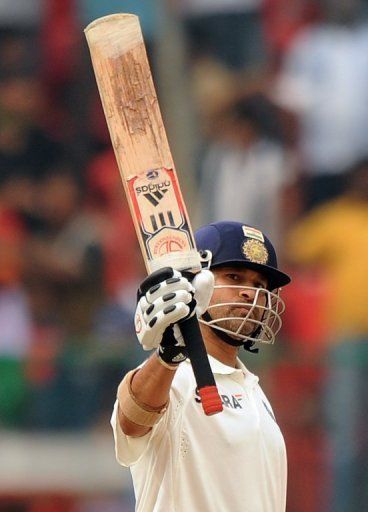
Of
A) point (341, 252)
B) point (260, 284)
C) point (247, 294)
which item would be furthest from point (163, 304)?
point (341, 252)

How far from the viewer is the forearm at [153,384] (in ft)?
11.5

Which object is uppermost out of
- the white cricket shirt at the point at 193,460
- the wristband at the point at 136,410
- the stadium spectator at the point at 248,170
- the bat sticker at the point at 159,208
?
the stadium spectator at the point at 248,170

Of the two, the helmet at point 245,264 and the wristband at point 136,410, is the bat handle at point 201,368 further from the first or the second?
the helmet at point 245,264

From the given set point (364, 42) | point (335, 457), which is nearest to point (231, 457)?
point (335, 457)

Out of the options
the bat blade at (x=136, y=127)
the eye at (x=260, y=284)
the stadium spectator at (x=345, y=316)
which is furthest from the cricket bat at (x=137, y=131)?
the stadium spectator at (x=345, y=316)

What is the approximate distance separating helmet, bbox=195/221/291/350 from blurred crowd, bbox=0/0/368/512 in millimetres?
1985

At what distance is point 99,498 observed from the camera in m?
6.45

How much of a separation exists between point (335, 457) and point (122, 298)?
4.39ft

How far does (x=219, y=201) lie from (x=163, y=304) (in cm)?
329

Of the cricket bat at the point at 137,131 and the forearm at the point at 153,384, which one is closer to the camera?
the forearm at the point at 153,384

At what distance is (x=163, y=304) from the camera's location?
3.32 metres

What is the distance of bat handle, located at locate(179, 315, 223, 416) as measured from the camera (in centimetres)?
342

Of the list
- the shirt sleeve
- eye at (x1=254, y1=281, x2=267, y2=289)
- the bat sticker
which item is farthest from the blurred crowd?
the bat sticker

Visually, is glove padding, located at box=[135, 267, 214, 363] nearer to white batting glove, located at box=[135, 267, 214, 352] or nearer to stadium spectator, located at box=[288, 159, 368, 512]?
white batting glove, located at box=[135, 267, 214, 352]
